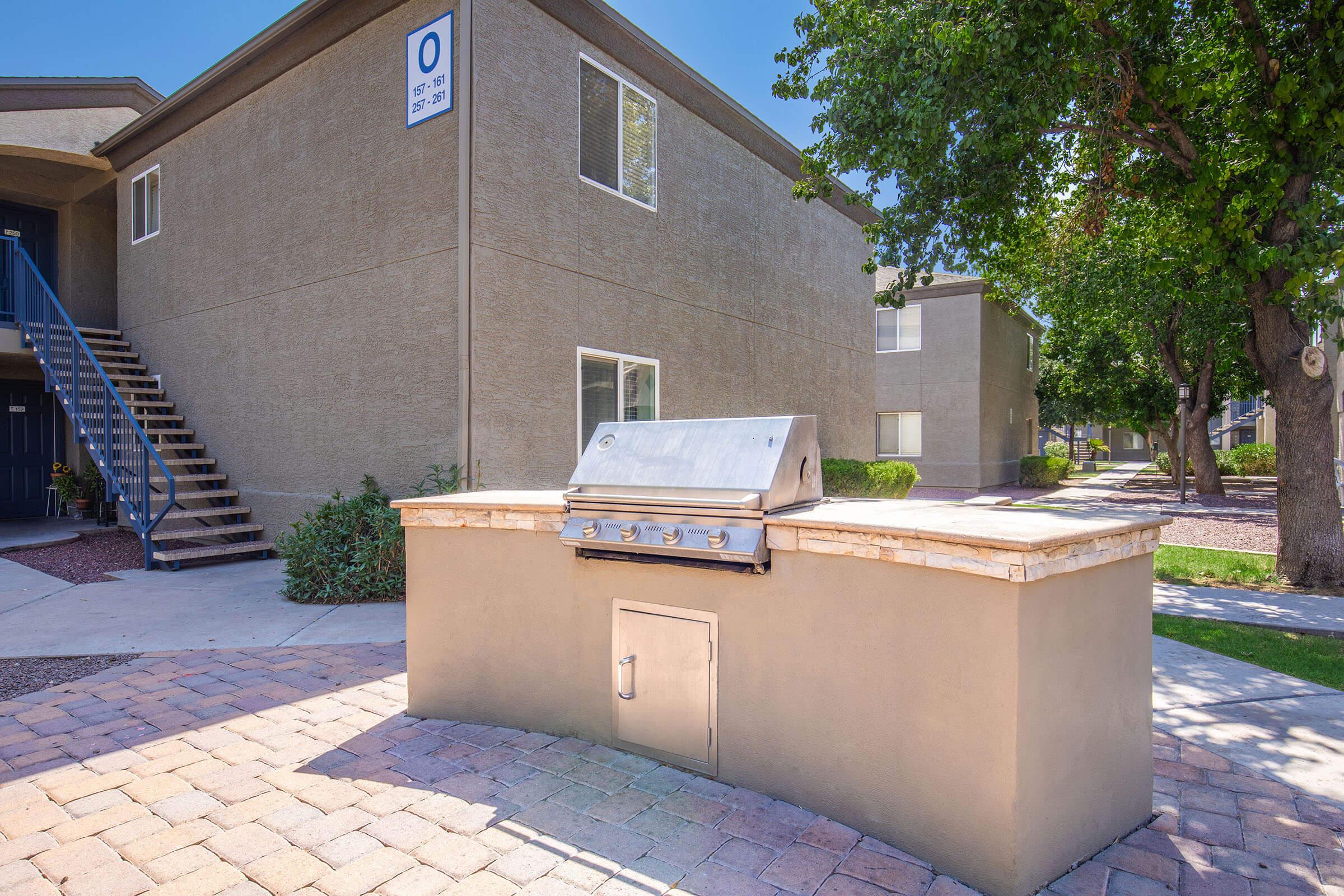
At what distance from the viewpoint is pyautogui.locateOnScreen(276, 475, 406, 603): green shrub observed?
6.67 metres

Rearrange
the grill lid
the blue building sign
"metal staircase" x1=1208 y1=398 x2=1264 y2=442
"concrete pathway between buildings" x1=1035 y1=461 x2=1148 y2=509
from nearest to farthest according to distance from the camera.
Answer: the grill lid < the blue building sign < "concrete pathway between buildings" x1=1035 y1=461 x2=1148 y2=509 < "metal staircase" x1=1208 y1=398 x2=1264 y2=442

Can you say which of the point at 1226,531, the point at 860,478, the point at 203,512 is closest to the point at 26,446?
the point at 203,512

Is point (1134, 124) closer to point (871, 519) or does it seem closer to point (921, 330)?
point (871, 519)

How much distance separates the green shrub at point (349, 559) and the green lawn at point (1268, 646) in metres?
6.65

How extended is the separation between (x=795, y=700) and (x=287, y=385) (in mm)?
7938

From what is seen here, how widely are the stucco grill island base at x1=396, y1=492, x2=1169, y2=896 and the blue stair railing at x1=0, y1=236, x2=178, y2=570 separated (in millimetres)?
6600

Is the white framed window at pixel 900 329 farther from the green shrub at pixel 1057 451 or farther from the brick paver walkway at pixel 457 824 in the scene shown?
the brick paver walkway at pixel 457 824

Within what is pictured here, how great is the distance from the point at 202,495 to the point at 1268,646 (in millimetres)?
10968

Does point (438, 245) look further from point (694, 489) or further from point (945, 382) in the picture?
point (945, 382)

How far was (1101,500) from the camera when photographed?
57.2 ft

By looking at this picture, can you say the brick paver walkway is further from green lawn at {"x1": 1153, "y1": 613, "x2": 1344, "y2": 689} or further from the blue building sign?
the blue building sign

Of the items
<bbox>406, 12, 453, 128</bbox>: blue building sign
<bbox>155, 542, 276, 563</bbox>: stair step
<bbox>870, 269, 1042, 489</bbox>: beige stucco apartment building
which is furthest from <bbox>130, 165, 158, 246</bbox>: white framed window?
<bbox>870, 269, 1042, 489</bbox>: beige stucco apartment building

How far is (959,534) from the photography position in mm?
2318

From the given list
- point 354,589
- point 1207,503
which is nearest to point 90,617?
point 354,589
